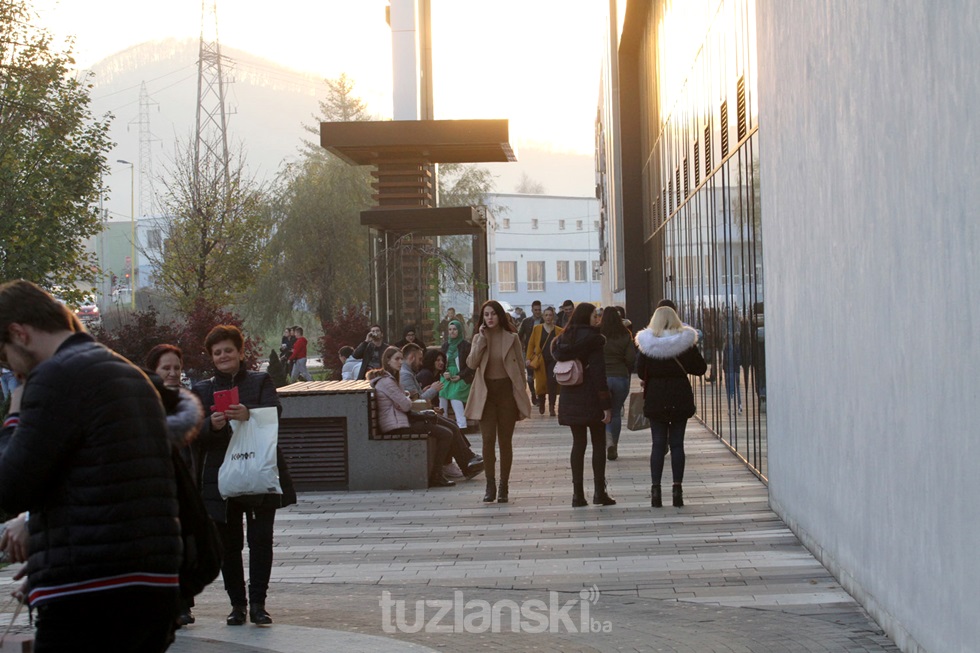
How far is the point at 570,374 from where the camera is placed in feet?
40.2

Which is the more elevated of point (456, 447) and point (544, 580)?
point (456, 447)

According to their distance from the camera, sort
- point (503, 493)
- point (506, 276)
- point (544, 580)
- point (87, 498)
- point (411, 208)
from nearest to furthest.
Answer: point (87, 498) < point (544, 580) < point (503, 493) < point (411, 208) < point (506, 276)

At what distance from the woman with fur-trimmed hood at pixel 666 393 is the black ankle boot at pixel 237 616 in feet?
16.8

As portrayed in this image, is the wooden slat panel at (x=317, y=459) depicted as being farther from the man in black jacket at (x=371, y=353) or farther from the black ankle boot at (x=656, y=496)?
the man in black jacket at (x=371, y=353)

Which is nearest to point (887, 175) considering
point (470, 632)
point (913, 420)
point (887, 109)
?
point (887, 109)

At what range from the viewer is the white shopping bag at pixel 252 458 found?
7551 millimetres

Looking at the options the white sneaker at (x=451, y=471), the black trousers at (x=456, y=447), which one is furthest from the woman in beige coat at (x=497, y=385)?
the white sneaker at (x=451, y=471)

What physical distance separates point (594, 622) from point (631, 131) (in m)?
31.0

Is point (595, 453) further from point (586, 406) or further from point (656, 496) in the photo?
point (656, 496)

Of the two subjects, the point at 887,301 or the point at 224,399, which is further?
the point at 224,399

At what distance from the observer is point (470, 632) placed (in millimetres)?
7434

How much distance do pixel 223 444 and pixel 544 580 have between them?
2.39 meters

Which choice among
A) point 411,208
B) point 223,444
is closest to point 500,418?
point 223,444

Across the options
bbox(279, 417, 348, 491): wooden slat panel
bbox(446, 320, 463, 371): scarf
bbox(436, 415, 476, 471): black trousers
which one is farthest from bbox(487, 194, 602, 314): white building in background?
bbox(279, 417, 348, 491): wooden slat panel
